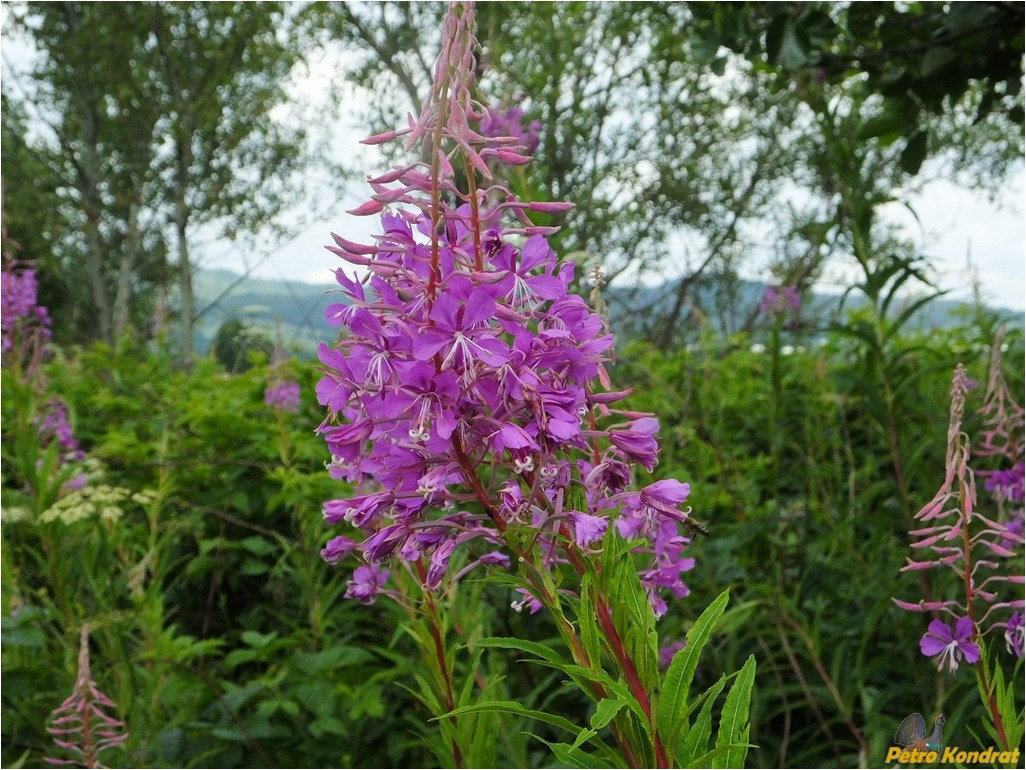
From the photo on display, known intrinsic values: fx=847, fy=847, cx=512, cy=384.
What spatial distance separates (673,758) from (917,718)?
0.29m

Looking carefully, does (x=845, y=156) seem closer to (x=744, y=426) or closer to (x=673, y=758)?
(x=744, y=426)

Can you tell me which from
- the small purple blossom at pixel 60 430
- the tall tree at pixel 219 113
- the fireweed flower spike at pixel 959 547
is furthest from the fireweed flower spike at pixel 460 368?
the tall tree at pixel 219 113

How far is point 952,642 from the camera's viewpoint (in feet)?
4.76

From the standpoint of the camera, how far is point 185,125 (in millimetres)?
18422

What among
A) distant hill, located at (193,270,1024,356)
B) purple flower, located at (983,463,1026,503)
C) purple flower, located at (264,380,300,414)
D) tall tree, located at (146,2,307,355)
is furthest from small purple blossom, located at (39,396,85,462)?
tall tree, located at (146,2,307,355)

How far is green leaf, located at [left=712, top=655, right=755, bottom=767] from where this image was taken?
39.1 inches

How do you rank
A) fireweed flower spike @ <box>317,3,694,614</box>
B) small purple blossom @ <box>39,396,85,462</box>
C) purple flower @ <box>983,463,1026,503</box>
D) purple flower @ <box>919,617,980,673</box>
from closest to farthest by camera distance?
fireweed flower spike @ <box>317,3,694,614</box>, purple flower @ <box>919,617,980,673</box>, purple flower @ <box>983,463,1026,503</box>, small purple blossom @ <box>39,396,85,462</box>

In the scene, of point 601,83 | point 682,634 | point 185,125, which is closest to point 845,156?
point 682,634

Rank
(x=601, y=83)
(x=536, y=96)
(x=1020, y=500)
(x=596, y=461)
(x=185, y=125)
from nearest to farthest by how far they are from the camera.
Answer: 1. (x=596, y=461)
2. (x=1020, y=500)
3. (x=536, y=96)
4. (x=601, y=83)
5. (x=185, y=125)

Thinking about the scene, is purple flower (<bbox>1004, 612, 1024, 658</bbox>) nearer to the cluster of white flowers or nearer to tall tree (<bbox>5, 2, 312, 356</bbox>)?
the cluster of white flowers

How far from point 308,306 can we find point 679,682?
24.4ft

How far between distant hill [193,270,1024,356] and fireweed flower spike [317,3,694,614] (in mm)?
122

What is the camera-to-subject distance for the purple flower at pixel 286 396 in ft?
11.9

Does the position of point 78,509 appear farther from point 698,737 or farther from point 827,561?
point 827,561
